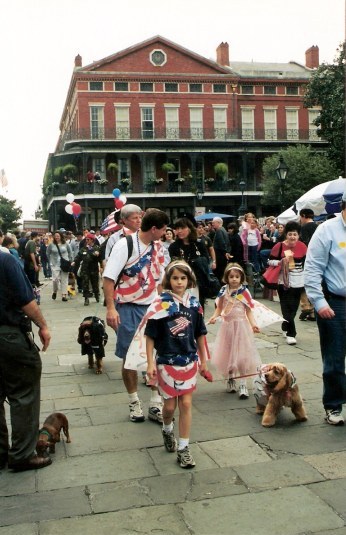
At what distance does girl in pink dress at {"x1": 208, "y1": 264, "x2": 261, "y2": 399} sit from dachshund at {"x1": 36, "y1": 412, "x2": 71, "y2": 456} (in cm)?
175

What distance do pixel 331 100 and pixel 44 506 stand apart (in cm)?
3248

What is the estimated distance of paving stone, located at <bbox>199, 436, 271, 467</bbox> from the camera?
12.9 ft

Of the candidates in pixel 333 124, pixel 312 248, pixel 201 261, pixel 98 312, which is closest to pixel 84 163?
pixel 333 124

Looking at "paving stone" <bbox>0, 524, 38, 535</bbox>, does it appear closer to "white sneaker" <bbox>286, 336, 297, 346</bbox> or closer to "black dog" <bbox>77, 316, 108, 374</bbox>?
"black dog" <bbox>77, 316, 108, 374</bbox>

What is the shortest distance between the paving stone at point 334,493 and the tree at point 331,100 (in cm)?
3013

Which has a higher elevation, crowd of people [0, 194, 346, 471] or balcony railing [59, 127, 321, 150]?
balcony railing [59, 127, 321, 150]

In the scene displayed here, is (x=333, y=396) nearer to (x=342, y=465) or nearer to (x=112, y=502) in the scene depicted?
(x=342, y=465)

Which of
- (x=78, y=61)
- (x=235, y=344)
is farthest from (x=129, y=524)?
(x=78, y=61)

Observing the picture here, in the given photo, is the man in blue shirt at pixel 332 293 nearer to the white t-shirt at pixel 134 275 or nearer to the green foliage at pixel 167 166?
the white t-shirt at pixel 134 275

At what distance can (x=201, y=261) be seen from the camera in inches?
277

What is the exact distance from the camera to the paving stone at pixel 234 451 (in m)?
3.92

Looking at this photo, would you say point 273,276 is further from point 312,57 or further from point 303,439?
point 312,57

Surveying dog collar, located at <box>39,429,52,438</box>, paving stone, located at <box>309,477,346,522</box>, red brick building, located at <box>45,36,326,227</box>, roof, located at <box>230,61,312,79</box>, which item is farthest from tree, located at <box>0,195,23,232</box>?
paving stone, located at <box>309,477,346,522</box>

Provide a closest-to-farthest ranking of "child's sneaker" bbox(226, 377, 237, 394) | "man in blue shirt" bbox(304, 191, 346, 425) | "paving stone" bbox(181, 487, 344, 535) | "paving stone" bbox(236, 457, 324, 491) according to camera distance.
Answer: "paving stone" bbox(181, 487, 344, 535), "paving stone" bbox(236, 457, 324, 491), "man in blue shirt" bbox(304, 191, 346, 425), "child's sneaker" bbox(226, 377, 237, 394)
